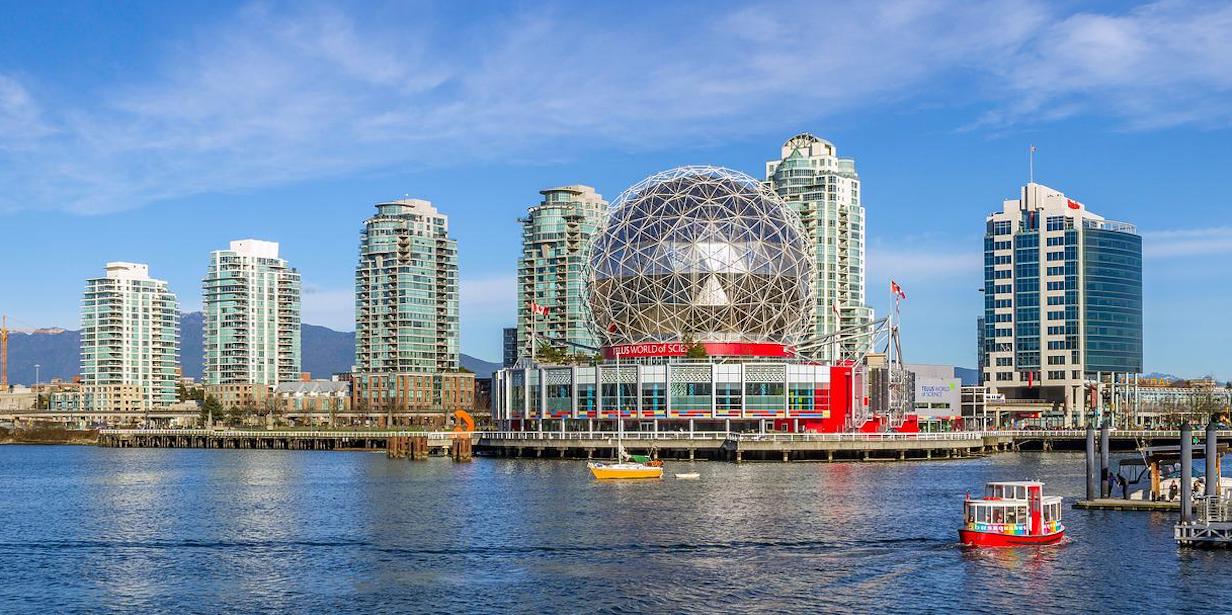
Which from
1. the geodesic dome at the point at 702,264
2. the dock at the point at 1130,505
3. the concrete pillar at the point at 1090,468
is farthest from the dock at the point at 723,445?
the dock at the point at 1130,505

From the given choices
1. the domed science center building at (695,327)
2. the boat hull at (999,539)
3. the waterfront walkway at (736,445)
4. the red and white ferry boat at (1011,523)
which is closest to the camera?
the boat hull at (999,539)

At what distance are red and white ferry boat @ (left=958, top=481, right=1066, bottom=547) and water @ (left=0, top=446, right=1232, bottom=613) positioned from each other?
1.02m

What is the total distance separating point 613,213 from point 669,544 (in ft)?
367

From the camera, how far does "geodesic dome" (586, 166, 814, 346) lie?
573ft

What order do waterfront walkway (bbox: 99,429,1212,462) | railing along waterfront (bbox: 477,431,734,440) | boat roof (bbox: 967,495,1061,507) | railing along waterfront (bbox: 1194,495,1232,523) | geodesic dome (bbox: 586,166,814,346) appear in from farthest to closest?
1. geodesic dome (bbox: 586,166,814,346)
2. railing along waterfront (bbox: 477,431,734,440)
3. waterfront walkway (bbox: 99,429,1212,462)
4. boat roof (bbox: 967,495,1061,507)
5. railing along waterfront (bbox: 1194,495,1232,523)

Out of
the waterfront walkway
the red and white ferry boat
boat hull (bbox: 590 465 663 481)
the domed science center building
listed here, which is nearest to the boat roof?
the red and white ferry boat

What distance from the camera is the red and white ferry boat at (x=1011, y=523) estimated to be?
74000 millimetres

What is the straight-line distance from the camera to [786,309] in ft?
588

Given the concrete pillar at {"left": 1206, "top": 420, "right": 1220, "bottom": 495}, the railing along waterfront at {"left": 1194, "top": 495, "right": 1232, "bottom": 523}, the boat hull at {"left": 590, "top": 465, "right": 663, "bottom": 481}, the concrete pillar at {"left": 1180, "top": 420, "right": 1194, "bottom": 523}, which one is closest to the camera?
the concrete pillar at {"left": 1180, "top": 420, "right": 1194, "bottom": 523}

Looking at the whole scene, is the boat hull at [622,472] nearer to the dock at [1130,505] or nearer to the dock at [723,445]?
the dock at [723,445]

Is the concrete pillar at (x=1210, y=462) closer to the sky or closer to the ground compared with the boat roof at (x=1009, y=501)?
closer to the sky

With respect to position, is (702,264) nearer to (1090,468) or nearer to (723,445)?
(723,445)

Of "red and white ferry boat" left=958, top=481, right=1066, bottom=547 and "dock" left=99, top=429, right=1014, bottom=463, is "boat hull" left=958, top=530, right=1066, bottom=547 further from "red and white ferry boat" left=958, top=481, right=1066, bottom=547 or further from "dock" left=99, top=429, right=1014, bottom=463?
"dock" left=99, top=429, right=1014, bottom=463

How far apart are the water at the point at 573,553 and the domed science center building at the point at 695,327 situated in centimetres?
4733
